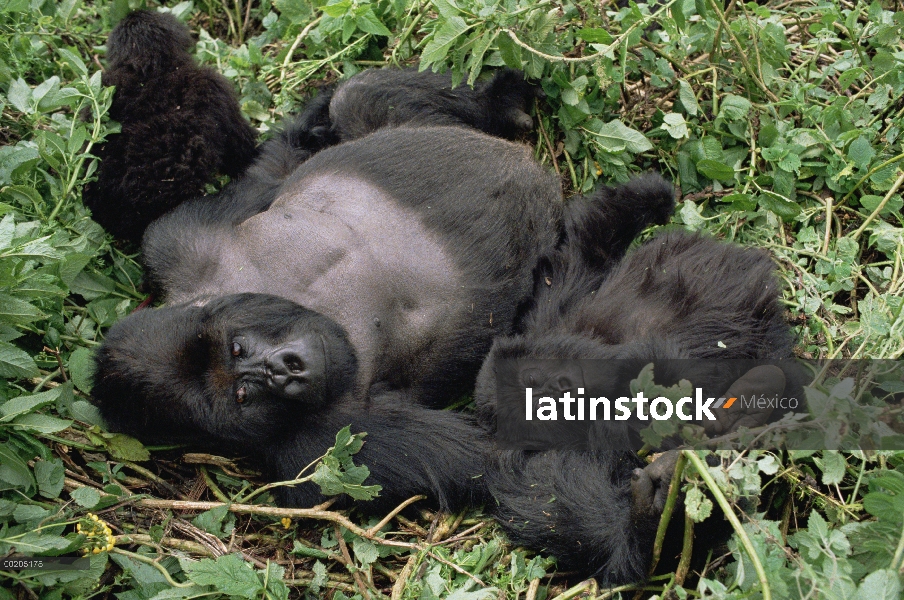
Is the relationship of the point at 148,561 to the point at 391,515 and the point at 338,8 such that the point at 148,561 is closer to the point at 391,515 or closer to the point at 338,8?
the point at 391,515

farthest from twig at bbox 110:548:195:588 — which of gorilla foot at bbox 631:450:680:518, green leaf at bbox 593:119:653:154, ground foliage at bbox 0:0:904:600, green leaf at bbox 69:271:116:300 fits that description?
green leaf at bbox 593:119:653:154

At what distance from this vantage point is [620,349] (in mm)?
2713

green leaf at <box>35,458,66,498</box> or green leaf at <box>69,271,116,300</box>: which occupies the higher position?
green leaf at <box>69,271,116,300</box>

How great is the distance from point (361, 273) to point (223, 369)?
2.00 ft

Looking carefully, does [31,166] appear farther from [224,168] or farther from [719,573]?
[719,573]

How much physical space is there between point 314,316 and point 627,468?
1196 millimetres

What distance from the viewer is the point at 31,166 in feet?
10.6

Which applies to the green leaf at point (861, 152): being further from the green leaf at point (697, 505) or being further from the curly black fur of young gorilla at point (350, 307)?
the green leaf at point (697, 505)

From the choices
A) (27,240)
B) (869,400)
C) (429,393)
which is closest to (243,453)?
(429,393)

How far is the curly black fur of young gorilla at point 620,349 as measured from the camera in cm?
248

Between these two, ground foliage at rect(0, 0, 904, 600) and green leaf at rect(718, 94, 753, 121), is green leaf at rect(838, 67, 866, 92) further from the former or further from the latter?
green leaf at rect(718, 94, 753, 121)

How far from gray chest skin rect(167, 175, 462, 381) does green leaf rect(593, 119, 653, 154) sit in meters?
0.96

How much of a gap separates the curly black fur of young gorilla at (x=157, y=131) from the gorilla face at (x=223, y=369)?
0.61m

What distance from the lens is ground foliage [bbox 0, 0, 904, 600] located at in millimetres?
2453
